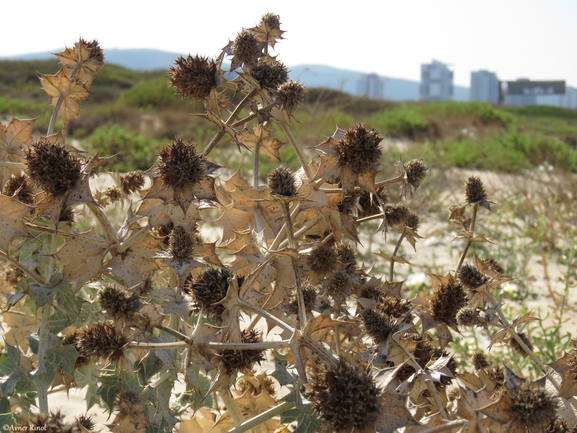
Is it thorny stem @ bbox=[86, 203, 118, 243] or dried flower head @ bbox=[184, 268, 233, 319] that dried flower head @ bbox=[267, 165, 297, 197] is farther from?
thorny stem @ bbox=[86, 203, 118, 243]

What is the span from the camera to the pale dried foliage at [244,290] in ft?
2.98

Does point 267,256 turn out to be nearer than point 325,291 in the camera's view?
Yes

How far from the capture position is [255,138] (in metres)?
1.32

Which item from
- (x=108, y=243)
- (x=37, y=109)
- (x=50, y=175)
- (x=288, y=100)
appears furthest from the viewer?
(x=37, y=109)

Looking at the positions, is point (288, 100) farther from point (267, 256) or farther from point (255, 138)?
point (267, 256)

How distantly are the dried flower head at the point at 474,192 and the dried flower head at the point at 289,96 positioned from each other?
523 millimetres

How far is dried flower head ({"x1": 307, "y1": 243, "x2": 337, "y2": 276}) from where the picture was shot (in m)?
1.20

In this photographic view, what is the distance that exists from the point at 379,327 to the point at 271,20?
813 mm

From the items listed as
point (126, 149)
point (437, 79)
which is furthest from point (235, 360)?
point (437, 79)

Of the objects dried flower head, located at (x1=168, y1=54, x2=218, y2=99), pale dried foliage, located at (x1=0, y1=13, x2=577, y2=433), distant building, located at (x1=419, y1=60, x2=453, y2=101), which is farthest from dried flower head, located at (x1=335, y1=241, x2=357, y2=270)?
distant building, located at (x1=419, y1=60, x2=453, y2=101)

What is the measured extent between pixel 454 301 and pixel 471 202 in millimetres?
324

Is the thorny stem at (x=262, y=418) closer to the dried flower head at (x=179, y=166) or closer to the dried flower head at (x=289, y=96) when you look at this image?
the dried flower head at (x=179, y=166)

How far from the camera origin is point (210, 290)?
1.03 meters

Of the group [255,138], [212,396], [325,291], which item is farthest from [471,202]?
[212,396]
